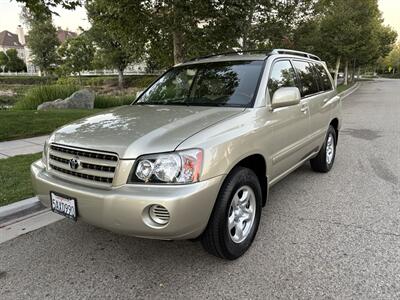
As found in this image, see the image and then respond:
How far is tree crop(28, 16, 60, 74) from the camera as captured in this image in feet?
163

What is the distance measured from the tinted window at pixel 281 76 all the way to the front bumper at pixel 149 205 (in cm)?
149

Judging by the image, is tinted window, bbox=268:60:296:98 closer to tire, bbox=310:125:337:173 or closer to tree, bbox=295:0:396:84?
tire, bbox=310:125:337:173

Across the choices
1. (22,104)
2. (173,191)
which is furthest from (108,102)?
(173,191)

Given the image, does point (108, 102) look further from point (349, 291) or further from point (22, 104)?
point (349, 291)

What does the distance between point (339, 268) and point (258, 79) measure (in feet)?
6.32

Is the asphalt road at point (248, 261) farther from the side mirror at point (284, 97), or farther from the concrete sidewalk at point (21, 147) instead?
the concrete sidewalk at point (21, 147)

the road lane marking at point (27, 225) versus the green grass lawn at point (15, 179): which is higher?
the green grass lawn at point (15, 179)

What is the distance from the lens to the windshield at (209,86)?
11.8ft

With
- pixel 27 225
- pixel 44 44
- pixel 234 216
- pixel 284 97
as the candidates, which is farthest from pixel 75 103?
pixel 44 44

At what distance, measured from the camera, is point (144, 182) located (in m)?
2.59

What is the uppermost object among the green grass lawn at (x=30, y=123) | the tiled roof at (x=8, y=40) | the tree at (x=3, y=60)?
the tiled roof at (x=8, y=40)

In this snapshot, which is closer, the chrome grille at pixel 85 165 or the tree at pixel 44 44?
the chrome grille at pixel 85 165

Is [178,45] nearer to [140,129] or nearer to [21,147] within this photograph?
[21,147]

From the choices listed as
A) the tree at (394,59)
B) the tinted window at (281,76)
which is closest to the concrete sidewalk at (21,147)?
the tinted window at (281,76)
